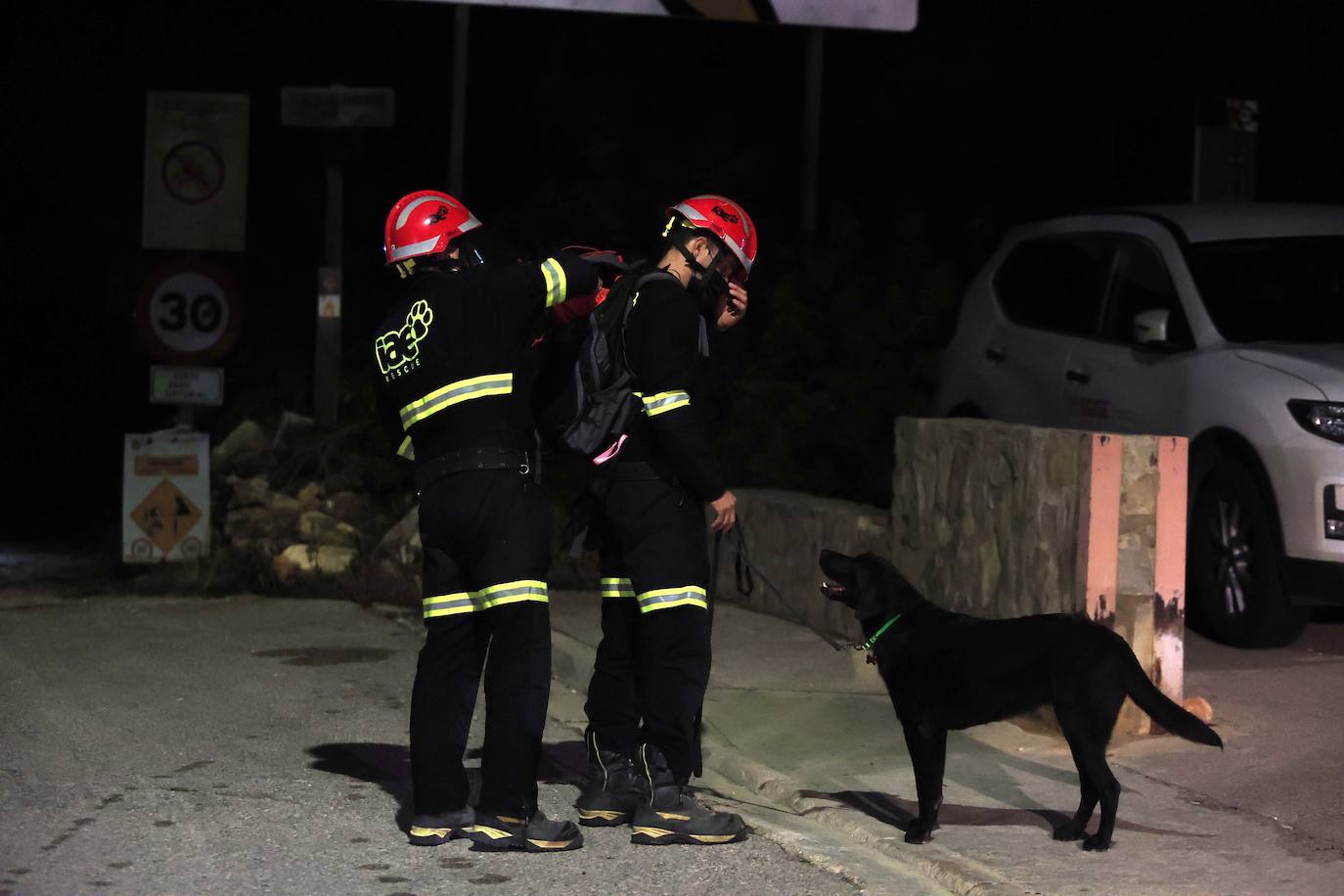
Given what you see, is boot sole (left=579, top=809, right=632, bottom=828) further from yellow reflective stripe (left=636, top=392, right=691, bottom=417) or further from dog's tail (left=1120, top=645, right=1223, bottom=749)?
dog's tail (left=1120, top=645, right=1223, bottom=749)

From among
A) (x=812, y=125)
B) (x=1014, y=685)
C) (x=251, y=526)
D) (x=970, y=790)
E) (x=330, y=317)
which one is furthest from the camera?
(x=812, y=125)

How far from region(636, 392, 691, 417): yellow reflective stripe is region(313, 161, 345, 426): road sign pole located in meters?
7.49

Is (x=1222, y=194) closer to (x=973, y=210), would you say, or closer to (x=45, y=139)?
(x=973, y=210)

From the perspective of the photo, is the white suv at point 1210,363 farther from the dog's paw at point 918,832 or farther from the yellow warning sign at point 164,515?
the yellow warning sign at point 164,515

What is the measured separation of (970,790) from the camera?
7.01 metres

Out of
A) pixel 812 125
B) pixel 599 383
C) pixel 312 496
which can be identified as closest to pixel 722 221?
pixel 599 383

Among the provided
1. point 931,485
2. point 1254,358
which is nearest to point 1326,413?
point 1254,358

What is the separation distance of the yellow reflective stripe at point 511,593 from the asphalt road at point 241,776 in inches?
29.4

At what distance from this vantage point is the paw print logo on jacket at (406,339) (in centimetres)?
609

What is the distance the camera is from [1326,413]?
9000 millimetres

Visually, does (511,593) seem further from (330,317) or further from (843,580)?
(330,317)

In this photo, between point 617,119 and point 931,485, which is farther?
point 617,119

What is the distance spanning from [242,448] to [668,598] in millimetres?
8009

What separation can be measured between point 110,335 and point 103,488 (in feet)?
19.4
